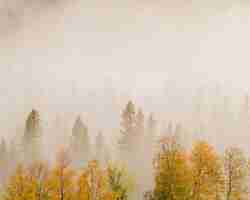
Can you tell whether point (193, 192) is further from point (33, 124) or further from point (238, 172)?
point (33, 124)

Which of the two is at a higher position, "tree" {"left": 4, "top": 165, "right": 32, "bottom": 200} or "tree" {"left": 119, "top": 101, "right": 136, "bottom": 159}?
"tree" {"left": 119, "top": 101, "right": 136, "bottom": 159}

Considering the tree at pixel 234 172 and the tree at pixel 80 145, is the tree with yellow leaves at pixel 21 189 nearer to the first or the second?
the tree at pixel 234 172

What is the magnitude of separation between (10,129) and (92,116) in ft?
115

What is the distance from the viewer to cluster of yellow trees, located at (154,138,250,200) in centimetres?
3097

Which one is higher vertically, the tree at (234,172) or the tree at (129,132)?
the tree at (129,132)

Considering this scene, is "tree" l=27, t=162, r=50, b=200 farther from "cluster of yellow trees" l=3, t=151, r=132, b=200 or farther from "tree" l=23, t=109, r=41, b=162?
"tree" l=23, t=109, r=41, b=162

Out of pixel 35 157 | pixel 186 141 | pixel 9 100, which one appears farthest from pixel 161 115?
pixel 9 100

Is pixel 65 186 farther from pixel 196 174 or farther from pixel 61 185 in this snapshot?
pixel 196 174

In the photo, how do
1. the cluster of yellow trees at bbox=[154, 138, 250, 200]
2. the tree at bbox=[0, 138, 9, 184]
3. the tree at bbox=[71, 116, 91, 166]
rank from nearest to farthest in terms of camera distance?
1. the cluster of yellow trees at bbox=[154, 138, 250, 200]
2. the tree at bbox=[0, 138, 9, 184]
3. the tree at bbox=[71, 116, 91, 166]

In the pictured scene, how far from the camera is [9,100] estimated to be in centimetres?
18938

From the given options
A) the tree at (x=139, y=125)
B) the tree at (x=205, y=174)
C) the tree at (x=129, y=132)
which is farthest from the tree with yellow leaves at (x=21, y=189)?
the tree at (x=139, y=125)

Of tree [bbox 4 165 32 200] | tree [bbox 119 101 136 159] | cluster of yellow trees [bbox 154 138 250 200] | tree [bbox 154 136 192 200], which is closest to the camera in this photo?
tree [bbox 154 136 192 200]

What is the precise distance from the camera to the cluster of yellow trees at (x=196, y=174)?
31.0 metres

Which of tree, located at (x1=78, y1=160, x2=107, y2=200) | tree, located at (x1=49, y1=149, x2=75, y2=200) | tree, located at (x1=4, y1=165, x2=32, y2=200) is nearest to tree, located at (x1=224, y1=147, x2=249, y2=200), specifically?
tree, located at (x1=78, y1=160, x2=107, y2=200)
